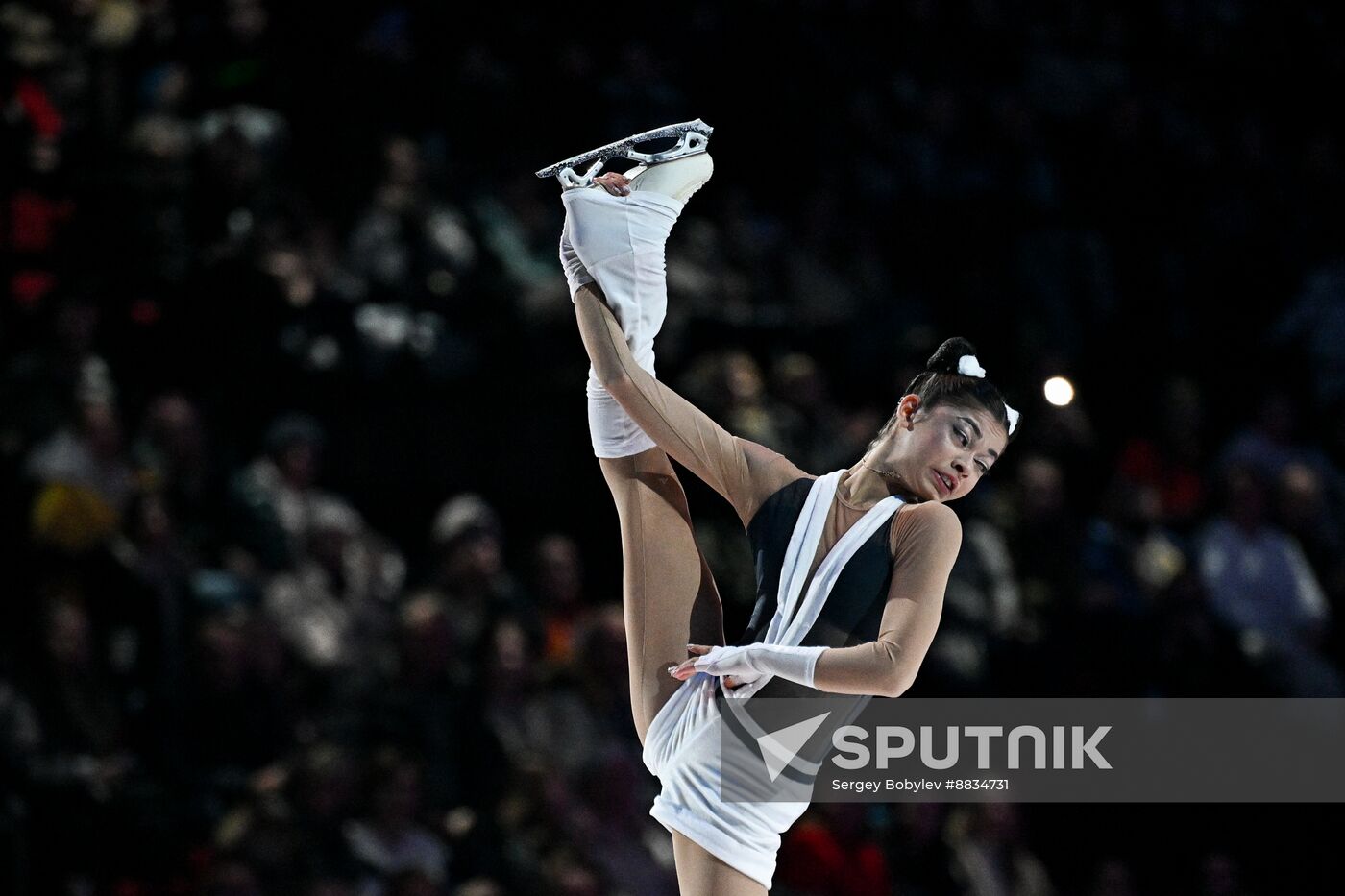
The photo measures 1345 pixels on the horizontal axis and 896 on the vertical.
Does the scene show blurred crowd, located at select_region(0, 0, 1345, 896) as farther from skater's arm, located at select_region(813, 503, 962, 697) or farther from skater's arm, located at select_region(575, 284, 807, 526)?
skater's arm, located at select_region(813, 503, 962, 697)

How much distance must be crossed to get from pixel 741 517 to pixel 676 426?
205 millimetres

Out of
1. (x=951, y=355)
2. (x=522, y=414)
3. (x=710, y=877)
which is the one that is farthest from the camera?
(x=522, y=414)

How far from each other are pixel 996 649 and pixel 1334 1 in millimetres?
4642

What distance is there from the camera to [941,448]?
3.19 meters

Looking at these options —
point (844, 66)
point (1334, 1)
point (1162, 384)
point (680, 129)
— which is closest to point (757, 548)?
point (680, 129)

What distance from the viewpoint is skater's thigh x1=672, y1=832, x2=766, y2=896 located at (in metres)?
3.12

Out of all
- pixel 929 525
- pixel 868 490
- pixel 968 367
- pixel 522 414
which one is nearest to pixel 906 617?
pixel 929 525

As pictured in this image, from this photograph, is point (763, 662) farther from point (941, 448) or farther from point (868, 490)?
point (941, 448)

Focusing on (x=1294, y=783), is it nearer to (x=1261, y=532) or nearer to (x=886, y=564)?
(x=1261, y=532)

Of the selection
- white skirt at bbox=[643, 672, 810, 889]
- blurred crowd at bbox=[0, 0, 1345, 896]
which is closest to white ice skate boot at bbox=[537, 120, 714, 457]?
white skirt at bbox=[643, 672, 810, 889]

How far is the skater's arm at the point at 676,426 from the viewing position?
3.21 m

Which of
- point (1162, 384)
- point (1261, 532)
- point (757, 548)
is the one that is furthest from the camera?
point (1162, 384)

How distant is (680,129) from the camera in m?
3.33

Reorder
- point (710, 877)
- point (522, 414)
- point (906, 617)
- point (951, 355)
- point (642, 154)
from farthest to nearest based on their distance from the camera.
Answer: point (522, 414) → point (642, 154) → point (951, 355) → point (710, 877) → point (906, 617)
